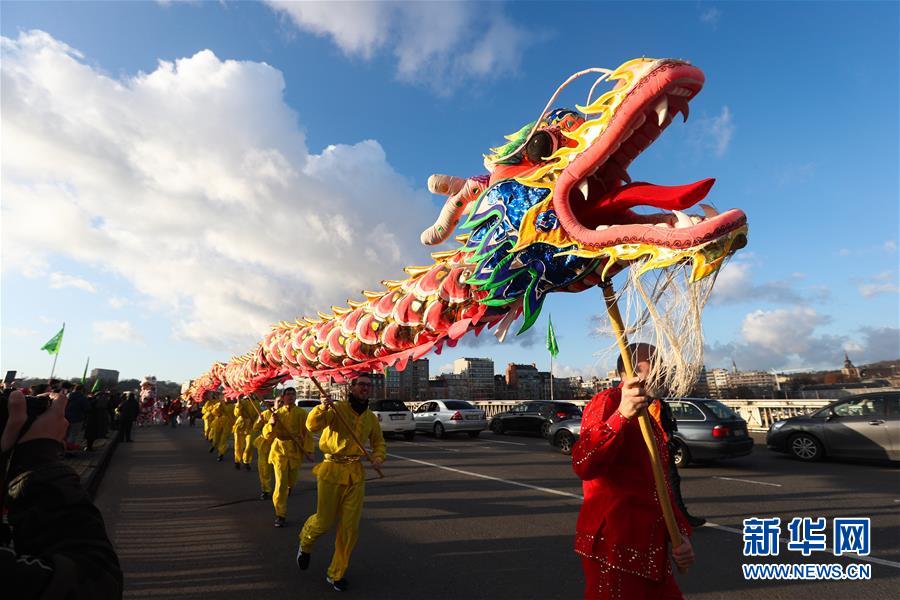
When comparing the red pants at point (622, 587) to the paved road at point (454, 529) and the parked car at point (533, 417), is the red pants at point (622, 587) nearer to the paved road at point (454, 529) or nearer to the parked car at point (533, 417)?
the paved road at point (454, 529)

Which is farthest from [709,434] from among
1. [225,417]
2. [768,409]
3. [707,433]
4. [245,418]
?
[225,417]

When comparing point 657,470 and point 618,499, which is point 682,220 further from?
point 618,499

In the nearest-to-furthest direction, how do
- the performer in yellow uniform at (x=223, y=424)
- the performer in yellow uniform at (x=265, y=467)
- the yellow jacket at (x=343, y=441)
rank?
1. the yellow jacket at (x=343, y=441)
2. the performer in yellow uniform at (x=265, y=467)
3. the performer in yellow uniform at (x=223, y=424)

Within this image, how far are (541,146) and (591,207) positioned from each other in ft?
1.69

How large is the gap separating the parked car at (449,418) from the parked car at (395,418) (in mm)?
892

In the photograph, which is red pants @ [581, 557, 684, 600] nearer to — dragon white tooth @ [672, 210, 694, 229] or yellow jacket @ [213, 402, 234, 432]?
dragon white tooth @ [672, 210, 694, 229]

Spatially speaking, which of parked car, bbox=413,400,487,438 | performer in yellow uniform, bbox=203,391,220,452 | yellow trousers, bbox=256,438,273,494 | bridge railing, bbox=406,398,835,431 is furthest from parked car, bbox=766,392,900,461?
performer in yellow uniform, bbox=203,391,220,452

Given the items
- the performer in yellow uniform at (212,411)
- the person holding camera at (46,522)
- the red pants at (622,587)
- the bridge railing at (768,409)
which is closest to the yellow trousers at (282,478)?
the person holding camera at (46,522)

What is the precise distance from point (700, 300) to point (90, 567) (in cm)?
234

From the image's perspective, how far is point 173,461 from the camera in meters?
11.5

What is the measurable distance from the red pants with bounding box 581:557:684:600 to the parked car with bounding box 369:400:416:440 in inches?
549

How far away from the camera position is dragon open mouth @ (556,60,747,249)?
2.08m

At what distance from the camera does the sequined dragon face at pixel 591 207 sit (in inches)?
82.0

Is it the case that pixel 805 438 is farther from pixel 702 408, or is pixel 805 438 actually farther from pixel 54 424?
pixel 54 424
